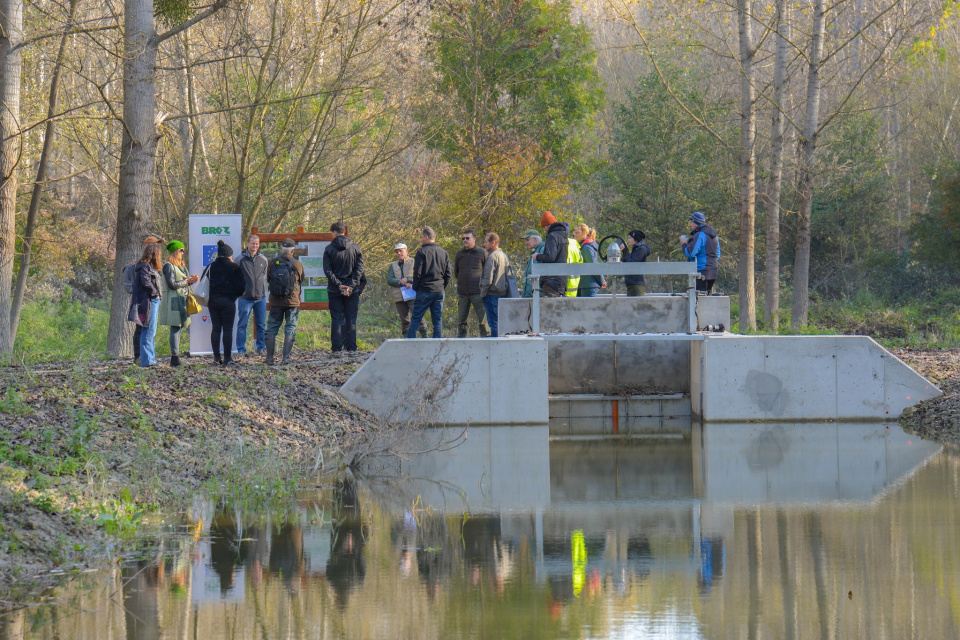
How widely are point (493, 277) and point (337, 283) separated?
244 cm

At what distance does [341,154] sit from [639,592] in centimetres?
1743

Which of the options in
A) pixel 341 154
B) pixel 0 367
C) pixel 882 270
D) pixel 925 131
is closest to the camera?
pixel 0 367

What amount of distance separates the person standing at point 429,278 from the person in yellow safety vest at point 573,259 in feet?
7.07

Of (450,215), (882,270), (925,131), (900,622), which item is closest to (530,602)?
(900,622)

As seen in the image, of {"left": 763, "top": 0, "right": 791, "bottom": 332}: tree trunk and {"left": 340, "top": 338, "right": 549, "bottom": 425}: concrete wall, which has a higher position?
{"left": 763, "top": 0, "right": 791, "bottom": 332}: tree trunk

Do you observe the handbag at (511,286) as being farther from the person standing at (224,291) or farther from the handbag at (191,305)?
the handbag at (191,305)

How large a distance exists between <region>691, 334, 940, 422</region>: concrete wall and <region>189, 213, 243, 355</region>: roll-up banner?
7.33m

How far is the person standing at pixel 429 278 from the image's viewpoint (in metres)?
16.6

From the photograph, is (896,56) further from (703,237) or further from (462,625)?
(462,625)

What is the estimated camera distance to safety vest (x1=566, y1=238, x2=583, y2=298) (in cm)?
1788

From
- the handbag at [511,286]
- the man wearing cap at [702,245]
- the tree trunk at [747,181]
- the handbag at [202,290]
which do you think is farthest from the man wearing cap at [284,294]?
the tree trunk at [747,181]

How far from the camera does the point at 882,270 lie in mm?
36125

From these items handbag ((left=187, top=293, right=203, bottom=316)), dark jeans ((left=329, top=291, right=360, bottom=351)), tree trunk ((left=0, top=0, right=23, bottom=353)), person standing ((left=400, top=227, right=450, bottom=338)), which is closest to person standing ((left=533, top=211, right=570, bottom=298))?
person standing ((left=400, top=227, right=450, bottom=338))

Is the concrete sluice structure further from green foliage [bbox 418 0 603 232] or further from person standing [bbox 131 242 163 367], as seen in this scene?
green foliage [bbox 418 0 603 232]
